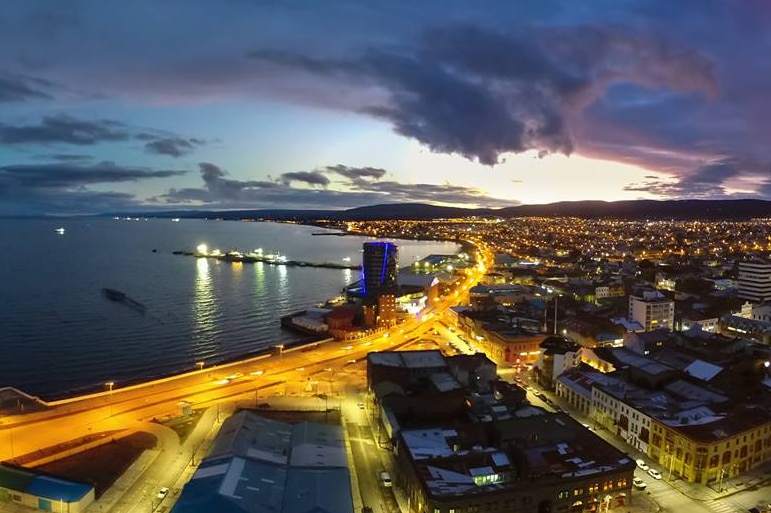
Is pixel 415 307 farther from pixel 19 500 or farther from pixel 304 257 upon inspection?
pixel 304 257

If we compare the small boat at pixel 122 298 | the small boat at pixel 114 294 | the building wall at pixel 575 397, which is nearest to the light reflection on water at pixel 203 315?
the small boat at pixel 122 298

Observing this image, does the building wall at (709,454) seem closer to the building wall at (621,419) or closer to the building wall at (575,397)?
the building wall at (621,419)

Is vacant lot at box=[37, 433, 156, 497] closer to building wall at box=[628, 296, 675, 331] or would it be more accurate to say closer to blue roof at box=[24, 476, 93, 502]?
blue roof at box=[24, 476, 93, 502]

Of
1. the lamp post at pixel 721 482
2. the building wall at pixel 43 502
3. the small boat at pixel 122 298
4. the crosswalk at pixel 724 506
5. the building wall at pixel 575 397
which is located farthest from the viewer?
the small boat at pixel 122 298

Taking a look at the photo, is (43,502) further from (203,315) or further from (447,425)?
(203,315)

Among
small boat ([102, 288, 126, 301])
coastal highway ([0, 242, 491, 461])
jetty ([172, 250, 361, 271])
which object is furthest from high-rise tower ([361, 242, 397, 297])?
jetty ([172, 250, 361, 271])

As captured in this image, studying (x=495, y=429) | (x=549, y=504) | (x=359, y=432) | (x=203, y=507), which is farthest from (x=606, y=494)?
(x=203, y=507)

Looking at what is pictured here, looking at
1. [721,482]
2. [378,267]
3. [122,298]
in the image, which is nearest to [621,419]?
[721,482]
